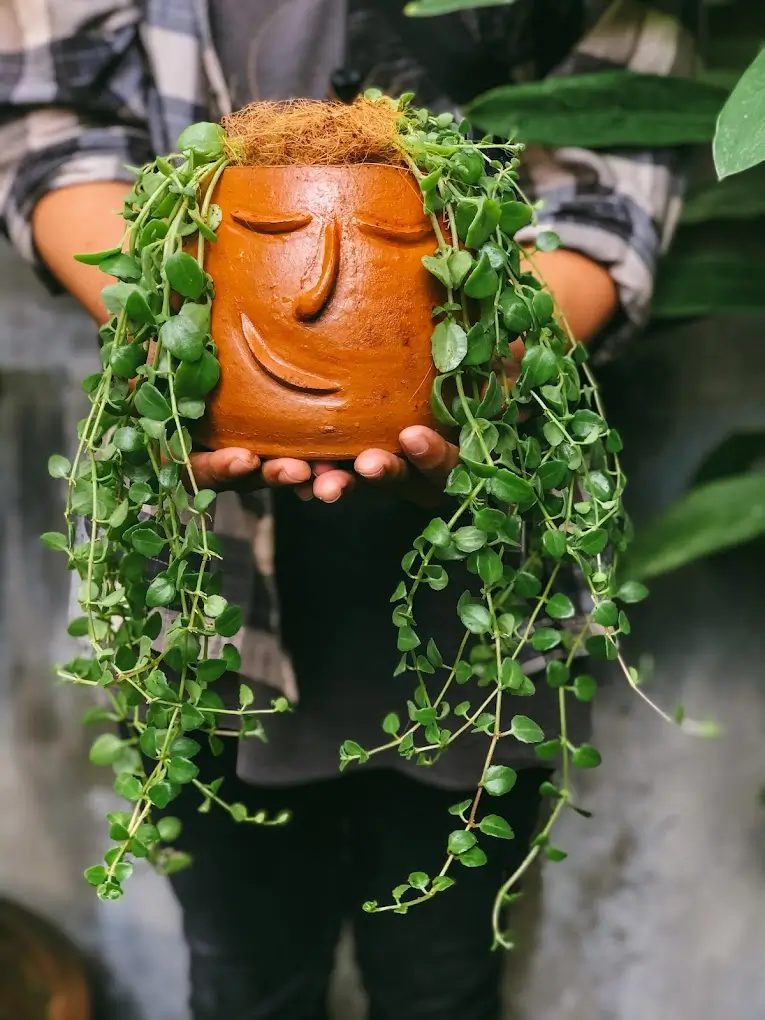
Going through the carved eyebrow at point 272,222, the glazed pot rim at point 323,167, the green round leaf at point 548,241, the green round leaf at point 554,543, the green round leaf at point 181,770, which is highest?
the glazed pot rim at point 323,167

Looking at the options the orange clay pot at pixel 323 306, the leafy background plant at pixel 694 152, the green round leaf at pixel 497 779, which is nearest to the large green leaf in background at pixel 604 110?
the leafy background plant at pixel 694 152

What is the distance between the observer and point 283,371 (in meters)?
0.48

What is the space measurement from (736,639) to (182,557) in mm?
804

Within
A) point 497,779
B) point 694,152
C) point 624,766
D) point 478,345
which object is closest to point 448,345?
point 478,345

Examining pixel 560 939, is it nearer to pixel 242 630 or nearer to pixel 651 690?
pixel 651 690

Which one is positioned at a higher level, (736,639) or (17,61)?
(17,61)

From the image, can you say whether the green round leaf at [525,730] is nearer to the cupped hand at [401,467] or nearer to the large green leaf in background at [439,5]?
the cupped hand at [401,467]

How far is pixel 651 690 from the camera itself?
1.10m

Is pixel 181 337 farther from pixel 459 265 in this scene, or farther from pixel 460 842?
pixel 460 842

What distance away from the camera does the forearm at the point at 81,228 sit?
685mm

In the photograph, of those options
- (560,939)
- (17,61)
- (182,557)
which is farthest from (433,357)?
(560,939)

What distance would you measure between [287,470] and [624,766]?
80 cm

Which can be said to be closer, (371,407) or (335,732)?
(371,407)

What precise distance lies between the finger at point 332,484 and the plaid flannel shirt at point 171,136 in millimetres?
217
